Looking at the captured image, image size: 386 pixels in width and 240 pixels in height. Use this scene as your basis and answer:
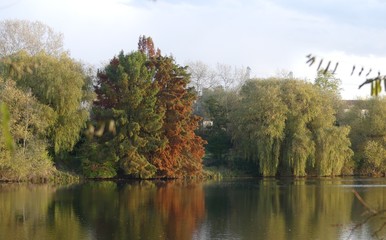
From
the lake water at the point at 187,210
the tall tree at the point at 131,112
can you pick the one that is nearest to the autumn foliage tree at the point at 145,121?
the tall tree at the point at 131,112

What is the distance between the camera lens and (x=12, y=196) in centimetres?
2533

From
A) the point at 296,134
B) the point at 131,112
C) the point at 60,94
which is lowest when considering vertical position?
the point at 296,134

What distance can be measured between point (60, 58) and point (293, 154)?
14.6 metres

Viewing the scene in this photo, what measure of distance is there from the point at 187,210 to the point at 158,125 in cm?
1243

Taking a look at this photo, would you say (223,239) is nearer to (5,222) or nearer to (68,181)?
(5,222)

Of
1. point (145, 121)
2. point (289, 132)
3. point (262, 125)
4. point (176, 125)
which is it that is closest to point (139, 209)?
point (145, 121)

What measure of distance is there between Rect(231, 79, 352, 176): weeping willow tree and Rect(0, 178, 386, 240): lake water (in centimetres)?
335

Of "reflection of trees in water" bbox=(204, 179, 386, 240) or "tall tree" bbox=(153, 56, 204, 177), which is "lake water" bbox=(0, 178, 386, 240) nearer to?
"reflection of trees in water" bbox=(204, 179, 386, 240)

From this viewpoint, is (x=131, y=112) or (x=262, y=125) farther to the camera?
(x=262, y=125)

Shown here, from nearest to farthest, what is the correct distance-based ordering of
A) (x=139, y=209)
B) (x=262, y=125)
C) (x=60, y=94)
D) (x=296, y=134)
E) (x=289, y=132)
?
(x=139, y=209) < (x=60, y=94) < (x=296, y=134) < (x=262, y=125) < (x=289, y=132)

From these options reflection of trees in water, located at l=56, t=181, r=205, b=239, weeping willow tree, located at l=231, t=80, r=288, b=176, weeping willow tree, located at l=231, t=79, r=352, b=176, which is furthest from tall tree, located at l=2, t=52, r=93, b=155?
weeping willow tree, located at l=231, t=79, r=352, b=176

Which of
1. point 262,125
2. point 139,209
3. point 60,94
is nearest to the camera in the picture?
point 139,209

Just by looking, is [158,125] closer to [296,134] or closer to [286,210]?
[296,134]

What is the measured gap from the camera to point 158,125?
114 ft
